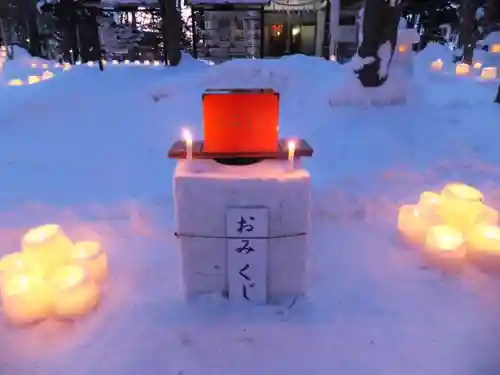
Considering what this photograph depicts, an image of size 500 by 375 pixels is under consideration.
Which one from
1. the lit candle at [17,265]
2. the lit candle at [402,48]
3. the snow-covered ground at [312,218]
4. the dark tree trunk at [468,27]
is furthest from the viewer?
the dark tree trunk at [468,27]

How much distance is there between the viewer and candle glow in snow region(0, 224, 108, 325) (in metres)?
2.28

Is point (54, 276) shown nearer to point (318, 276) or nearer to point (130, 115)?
point (318, 276)

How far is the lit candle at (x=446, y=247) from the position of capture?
2.79m

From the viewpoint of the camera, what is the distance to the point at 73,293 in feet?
7.49

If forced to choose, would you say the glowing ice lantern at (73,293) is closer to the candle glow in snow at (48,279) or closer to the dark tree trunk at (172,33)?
the candle glow in snow at (48,279)

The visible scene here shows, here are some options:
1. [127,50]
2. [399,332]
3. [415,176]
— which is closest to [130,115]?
[415,176]

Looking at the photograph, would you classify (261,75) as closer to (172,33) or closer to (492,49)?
(172,33)

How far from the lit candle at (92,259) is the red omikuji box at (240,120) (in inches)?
38.7

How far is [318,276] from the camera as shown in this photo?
2736 mm

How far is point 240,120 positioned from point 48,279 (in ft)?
4.71

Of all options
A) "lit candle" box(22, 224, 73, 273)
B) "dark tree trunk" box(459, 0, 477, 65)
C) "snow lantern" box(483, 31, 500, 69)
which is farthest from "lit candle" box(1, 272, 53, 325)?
"dark tree trunk" box(459, 0, 477, 65)

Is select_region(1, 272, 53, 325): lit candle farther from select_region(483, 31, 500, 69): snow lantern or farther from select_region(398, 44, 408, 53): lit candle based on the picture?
select_region(483, 31, 500, 69): snow lantern

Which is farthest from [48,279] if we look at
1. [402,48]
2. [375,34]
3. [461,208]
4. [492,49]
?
[492,49]

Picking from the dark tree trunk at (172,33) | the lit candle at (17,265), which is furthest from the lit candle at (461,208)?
the dark tree trunk at (172,33)
